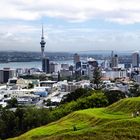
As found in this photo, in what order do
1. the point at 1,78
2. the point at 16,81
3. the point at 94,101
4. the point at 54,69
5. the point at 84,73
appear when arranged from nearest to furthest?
1. the point at 94,101
2. the point at 16,81
3. the point at 1,78
4. the point at 84,73
5. the point at 54,69

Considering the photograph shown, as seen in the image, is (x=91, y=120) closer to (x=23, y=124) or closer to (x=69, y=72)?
(x=23, y=124)

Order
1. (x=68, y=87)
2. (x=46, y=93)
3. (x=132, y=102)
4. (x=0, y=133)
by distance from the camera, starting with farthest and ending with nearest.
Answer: (x=68, y=87) → (x=46, y=93) → (x=0, y=133) → (x=132, y=102)

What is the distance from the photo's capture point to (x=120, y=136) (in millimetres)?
15375

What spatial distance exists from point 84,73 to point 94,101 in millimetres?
136143

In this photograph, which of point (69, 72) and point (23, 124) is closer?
point (23, 124)

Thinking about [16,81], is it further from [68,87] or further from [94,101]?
[94,101]

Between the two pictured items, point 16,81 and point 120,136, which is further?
point 16,81

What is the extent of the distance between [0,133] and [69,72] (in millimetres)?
142808

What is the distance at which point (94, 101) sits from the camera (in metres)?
36.4

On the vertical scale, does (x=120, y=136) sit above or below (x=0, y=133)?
above

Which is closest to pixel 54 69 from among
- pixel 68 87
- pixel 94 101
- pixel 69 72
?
pixel 69 72

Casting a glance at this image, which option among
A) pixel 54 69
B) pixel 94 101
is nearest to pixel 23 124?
pixel 94 101

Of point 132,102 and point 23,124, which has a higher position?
point 132,102

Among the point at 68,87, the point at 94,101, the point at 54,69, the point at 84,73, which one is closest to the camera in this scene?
the point at 94,101
